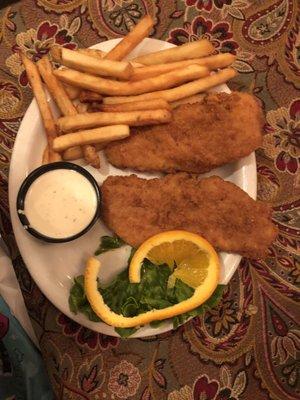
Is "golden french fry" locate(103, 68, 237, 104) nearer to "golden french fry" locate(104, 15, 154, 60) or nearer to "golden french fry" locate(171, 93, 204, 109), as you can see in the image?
"golden french fry" locate(171, 93, 204, 109)

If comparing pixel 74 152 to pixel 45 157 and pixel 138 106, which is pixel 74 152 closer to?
pixel 45 157

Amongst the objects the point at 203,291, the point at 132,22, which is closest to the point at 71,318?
the point at 203,291

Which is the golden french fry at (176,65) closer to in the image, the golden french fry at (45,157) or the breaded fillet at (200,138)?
the breaded fillet at (200,138)

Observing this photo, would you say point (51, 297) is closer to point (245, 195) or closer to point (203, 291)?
point (203, 291)

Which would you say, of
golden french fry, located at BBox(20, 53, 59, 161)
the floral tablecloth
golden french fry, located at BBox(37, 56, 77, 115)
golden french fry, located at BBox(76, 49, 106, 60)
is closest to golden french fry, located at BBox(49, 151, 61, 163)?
golden french fry, located at BBox(20, 53, 59, 161)

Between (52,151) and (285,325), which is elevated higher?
(52,151)

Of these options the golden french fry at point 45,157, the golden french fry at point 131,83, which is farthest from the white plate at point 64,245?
the golden french fry at point 131,83

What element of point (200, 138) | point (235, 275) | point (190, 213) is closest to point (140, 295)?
point (190, 213)
